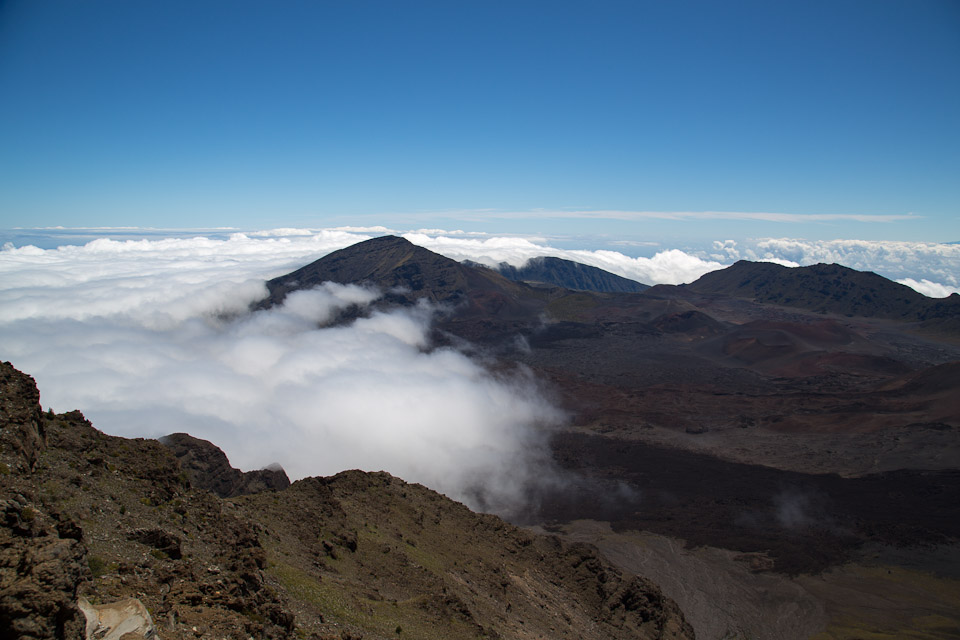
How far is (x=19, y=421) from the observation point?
43.5 feet

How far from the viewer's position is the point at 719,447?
73.1m

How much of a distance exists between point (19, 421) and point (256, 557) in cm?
751

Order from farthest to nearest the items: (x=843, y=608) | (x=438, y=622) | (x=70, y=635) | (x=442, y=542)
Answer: (x=843, y=608) < (x=442, y=542) < (x=438, y=622) < (x=70, y=635)

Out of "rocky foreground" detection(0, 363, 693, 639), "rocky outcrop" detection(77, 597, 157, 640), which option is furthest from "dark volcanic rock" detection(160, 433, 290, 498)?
"rocky outcrop" detection(77, 597, 157, 640)

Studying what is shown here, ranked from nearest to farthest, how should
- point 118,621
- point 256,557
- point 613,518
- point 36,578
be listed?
point 36,578
point 118,621
point 256,557
point 613,518

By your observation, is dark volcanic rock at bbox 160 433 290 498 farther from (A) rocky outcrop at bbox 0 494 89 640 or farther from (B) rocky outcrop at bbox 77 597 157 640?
(A) rocky outcrop at bbox 0 494 89 640

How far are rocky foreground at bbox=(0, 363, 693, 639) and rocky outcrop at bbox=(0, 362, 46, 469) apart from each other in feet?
0.13

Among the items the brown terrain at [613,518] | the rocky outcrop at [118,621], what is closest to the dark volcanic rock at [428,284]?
the brown terrain at [613,518]

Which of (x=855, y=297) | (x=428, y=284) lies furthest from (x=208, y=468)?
(x=855, y=297)

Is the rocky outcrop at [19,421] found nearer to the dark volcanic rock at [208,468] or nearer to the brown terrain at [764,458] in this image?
the dark volcanic rock at [208,468]

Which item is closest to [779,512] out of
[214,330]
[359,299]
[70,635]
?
[70,635]

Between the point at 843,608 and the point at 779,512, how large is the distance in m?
16.5

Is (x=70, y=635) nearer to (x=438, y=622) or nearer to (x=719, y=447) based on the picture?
(x=438, y=622)

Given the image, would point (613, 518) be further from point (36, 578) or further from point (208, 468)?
point (36, 578)
